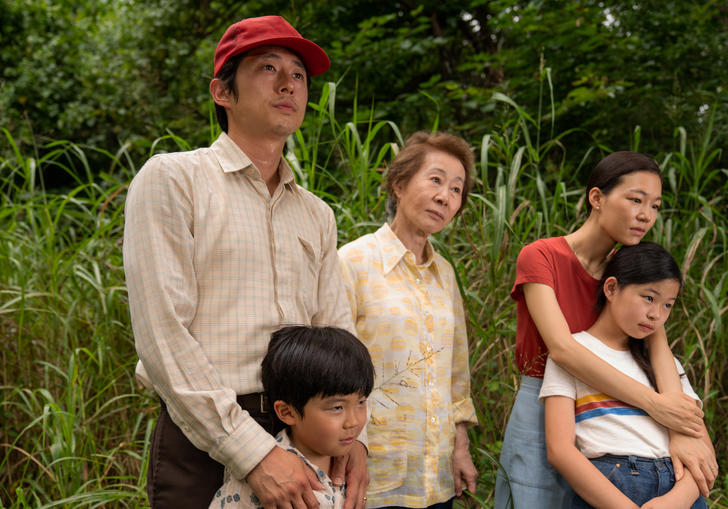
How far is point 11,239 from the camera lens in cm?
314

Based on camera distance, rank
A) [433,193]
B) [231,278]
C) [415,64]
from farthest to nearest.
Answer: [415,64], [433,193], [231,278]

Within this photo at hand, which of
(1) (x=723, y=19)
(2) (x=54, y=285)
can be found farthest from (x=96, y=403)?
(1) (x=723, y=19)

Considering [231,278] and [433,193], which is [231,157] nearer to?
[231,278]

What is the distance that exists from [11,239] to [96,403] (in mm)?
1002

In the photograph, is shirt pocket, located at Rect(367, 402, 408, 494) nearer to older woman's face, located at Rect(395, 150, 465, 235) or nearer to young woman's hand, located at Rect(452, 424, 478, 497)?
young woman's hand, located at Rect(452, 424, 478, 497)

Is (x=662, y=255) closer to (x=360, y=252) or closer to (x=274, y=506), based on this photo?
(x=360, y=252)

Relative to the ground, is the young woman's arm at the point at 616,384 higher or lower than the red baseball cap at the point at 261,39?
lower

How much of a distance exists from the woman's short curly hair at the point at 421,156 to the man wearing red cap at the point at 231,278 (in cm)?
50

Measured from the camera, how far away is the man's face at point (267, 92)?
1580 millimetres

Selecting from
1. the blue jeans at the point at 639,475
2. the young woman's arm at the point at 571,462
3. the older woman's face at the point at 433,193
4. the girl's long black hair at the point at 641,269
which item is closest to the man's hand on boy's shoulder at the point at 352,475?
the young woman's arm at the point at 571,462

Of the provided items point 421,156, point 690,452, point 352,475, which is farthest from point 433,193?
point 690,452

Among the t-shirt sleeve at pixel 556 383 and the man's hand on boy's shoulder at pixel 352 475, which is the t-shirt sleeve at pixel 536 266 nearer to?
the t-shirt sleeve at pixel 556 383

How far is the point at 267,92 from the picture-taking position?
5.18ft

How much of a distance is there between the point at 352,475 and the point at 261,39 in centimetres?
110
